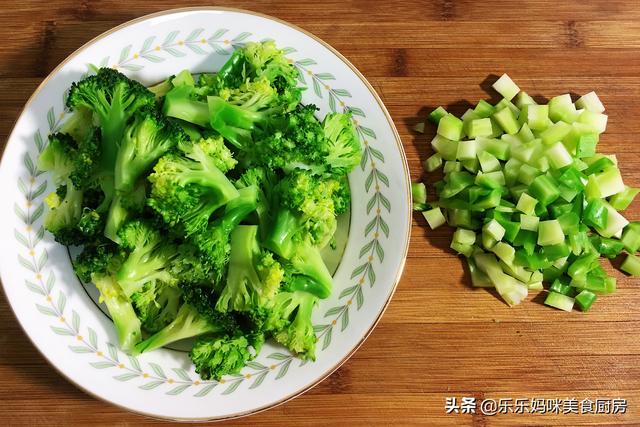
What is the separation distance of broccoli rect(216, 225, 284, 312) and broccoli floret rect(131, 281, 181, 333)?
22 centimetres

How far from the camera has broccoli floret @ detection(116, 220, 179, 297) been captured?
195cm

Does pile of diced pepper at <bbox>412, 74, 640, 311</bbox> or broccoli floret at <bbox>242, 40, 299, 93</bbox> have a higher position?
broccoli floret at <bbox>242, 40, 299, 93</bbox>

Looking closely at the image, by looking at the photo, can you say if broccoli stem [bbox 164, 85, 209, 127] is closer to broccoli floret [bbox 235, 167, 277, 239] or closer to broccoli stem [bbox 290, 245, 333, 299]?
broccoli floret [bbox 235, 167, 277, 239]

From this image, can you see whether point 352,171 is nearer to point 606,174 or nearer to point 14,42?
point 606,174

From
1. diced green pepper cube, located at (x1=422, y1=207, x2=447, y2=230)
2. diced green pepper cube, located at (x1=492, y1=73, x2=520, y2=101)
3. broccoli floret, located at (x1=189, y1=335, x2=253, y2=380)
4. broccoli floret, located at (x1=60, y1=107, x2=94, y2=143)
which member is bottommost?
broccoli floret, located at (x1=189, y1=335, x2=253, y2=380)

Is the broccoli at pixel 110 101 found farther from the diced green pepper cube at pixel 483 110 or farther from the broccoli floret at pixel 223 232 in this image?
the diced green pepper cube at pixel 483 110

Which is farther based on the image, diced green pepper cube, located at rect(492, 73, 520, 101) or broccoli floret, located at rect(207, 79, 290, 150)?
diced green pepper cube, located at rect(492, 73, 520, 101)

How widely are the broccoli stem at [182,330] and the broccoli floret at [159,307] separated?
0.05m

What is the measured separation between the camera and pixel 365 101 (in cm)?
231

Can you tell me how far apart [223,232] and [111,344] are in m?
0.64

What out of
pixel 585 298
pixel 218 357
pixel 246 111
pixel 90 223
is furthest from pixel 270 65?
pixel 585 298

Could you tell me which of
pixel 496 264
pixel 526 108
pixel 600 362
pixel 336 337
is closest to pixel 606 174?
pixel 526 108

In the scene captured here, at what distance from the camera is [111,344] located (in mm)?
2135

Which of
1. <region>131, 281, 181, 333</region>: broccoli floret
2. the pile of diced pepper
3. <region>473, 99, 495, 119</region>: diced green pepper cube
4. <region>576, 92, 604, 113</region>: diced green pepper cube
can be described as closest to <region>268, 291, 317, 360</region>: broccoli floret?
<region>131, 281, 181, 333</region>: broccoli floret
